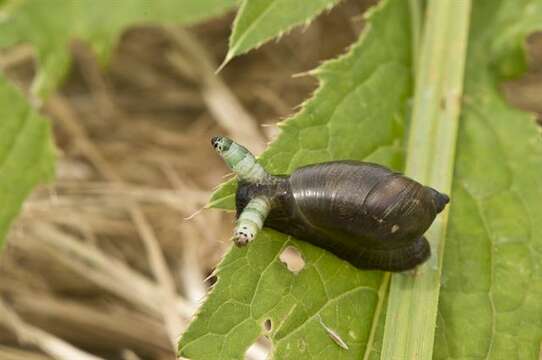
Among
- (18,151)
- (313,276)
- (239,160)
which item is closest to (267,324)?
(313,276)

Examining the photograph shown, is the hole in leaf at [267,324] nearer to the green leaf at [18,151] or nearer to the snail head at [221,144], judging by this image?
the snail head at [221,144]

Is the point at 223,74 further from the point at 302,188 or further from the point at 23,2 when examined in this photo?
the point at 302,188

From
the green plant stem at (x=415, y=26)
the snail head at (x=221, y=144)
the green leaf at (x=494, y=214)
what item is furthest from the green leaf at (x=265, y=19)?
the green leaf at (x=494, y=214)

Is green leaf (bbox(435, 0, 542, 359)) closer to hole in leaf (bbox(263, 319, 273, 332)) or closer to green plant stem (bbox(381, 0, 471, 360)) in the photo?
green plant stem (bbox(381, 0, 471, 360))

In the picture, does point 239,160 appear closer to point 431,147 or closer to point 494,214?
point 431,147

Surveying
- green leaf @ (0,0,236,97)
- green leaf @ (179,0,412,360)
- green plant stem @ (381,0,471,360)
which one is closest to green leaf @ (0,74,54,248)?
green leaf @ (0,0,236,97)
